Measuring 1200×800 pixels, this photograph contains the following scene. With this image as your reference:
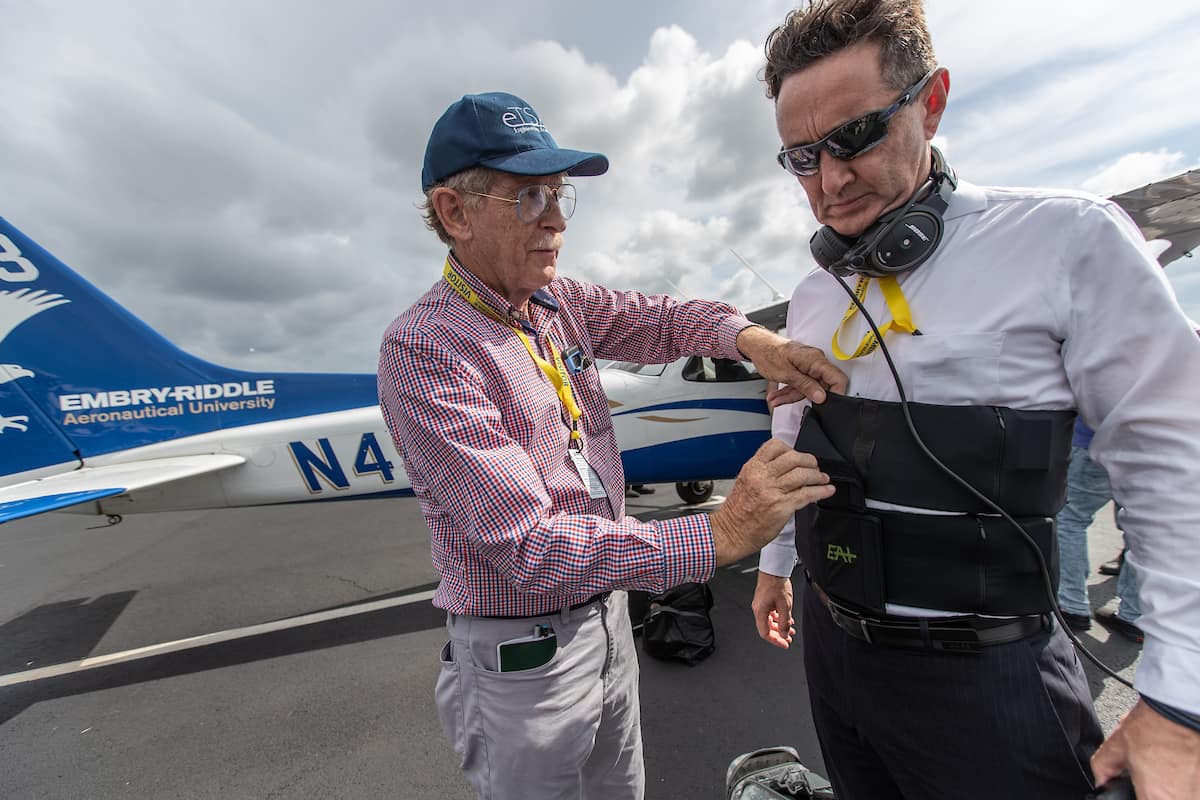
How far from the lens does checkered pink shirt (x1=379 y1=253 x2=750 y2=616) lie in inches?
38.3

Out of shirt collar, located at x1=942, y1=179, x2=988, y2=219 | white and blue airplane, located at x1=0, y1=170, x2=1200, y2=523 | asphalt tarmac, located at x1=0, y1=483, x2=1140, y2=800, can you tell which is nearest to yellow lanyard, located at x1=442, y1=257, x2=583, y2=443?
shirt collar, located at x1=942, y1=179, x2=988, y2=219

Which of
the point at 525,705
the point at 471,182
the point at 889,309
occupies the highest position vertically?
the point at 471,182

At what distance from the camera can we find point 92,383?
395 centimetres

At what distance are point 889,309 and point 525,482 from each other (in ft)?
2.76

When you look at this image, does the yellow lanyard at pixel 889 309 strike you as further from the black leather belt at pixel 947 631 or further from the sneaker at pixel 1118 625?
the sneaker at pixel 1118 625

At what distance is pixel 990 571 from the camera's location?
3.10 ft

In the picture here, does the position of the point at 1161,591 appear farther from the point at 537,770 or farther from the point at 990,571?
the point at 537,770

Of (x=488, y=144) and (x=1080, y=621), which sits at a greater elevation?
(x=488, y=144)

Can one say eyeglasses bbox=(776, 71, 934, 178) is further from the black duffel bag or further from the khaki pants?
the black duffel bag

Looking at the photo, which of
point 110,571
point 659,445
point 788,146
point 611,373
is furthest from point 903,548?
point 110,571

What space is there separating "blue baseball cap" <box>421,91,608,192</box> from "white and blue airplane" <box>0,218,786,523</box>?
10.2 feet

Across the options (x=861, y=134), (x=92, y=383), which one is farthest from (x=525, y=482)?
(x=92, y=383)

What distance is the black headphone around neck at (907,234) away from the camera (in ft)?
3.22

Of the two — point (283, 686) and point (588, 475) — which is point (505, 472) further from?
point (283, 686)
